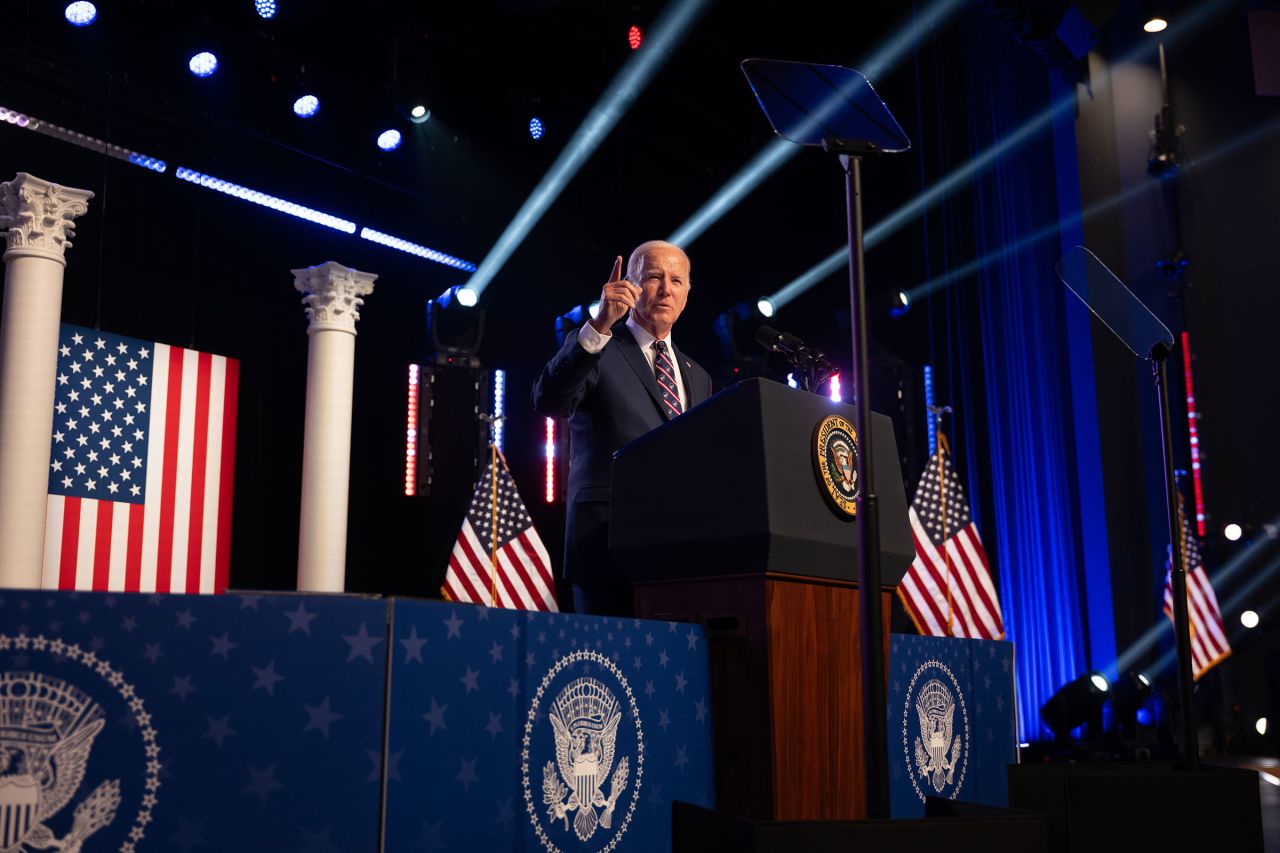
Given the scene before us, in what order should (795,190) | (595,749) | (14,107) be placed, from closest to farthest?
1. (595,749)
2. (14,107)
3. (795,190)

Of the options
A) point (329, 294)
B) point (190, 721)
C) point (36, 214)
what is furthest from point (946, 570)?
point (190, 721)

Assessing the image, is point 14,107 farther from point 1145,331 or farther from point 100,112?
point 1145,331

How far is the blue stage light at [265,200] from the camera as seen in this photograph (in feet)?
24.1

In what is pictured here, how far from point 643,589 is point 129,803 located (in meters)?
1.09

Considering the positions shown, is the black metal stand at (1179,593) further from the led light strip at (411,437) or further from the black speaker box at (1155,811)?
the led light strip at (411,437)

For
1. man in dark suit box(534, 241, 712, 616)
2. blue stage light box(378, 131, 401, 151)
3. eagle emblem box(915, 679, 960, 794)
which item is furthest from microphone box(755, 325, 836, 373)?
blue stage light box(378, 131, 401, 151)

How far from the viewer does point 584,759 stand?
1.78m

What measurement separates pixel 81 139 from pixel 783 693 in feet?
21.2

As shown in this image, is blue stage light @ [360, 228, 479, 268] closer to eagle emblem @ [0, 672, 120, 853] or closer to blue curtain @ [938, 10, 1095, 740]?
blue curtain @ [938, 10, 1095, 740]

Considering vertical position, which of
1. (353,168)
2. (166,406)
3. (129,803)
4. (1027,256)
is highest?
(353,168)

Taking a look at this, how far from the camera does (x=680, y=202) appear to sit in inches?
378

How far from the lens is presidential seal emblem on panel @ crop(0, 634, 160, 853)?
1.24 metres

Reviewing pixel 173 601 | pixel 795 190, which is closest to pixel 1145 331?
pixel 173 601

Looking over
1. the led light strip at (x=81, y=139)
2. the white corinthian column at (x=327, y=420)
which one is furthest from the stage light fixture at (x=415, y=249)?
the led light strip at (x=81, y=139)
